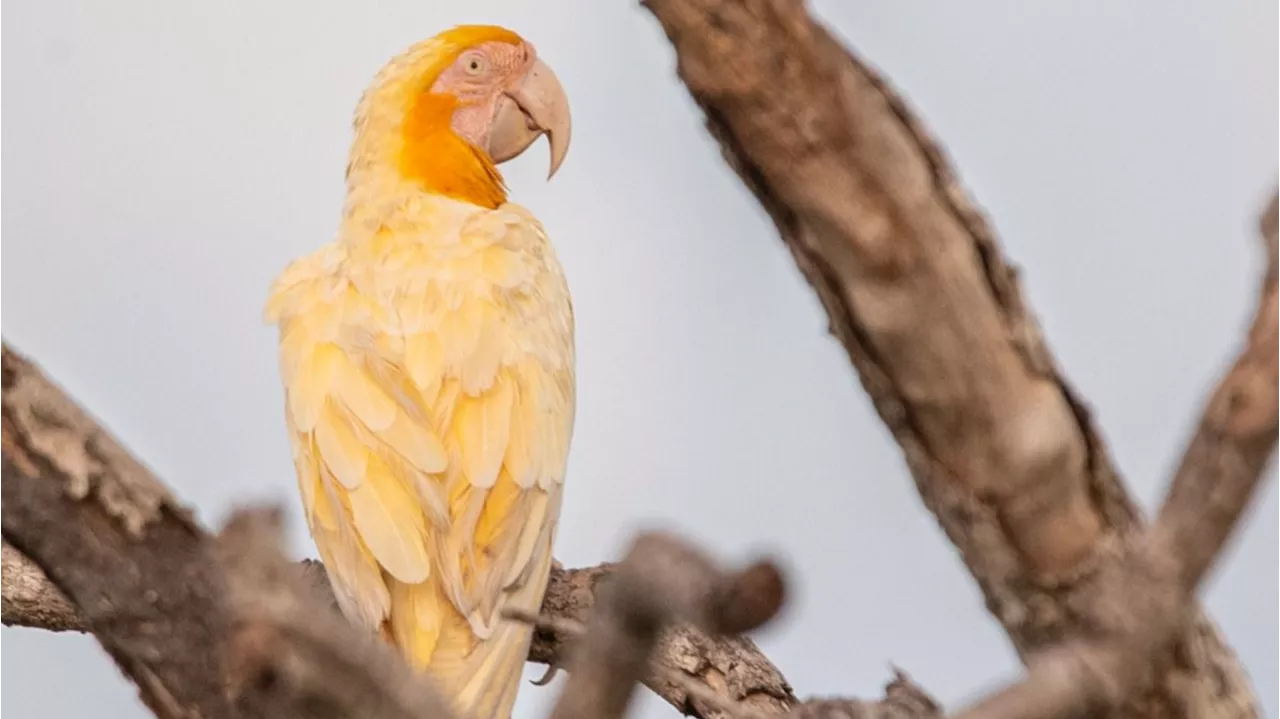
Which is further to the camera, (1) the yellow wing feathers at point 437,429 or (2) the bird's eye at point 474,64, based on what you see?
(2) the bird's eye at point 474,64

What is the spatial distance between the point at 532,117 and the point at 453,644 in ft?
4.39

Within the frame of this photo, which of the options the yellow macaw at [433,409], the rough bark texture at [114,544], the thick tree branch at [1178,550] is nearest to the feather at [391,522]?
the yellow macaw at [433,409]

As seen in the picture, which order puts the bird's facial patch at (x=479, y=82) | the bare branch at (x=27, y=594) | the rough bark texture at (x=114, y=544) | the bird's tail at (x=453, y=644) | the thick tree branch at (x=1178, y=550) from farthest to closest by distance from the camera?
Answer: the bird's facial patch at (x=479, y=82)
the bare branch at (x=27, y=594)
the bird's tail at (x=453, y=644)
the rough bark texture at (x=114, y=544)
the thick tree branch at (x=1178, y=550)

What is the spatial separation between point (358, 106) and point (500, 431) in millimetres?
1022

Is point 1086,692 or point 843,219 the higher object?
point 843,219

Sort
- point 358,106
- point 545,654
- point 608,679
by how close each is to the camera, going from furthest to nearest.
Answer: point 358,106, point 545,654, point 608,679

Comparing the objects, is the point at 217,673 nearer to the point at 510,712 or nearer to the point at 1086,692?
the point at 1086,692

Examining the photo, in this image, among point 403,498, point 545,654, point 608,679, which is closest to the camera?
point 608,679

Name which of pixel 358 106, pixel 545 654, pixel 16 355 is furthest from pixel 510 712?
pixel 358 106

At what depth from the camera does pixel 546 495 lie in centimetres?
261

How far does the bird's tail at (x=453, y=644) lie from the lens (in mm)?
2404

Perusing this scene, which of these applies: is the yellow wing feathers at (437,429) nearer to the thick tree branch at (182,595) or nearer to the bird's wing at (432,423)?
the bird's wing at (432,423)

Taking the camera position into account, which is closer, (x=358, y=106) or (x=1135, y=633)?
(x=1135, y=633)

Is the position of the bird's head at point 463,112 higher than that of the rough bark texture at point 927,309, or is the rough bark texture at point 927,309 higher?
the bird's head at point 463,112
